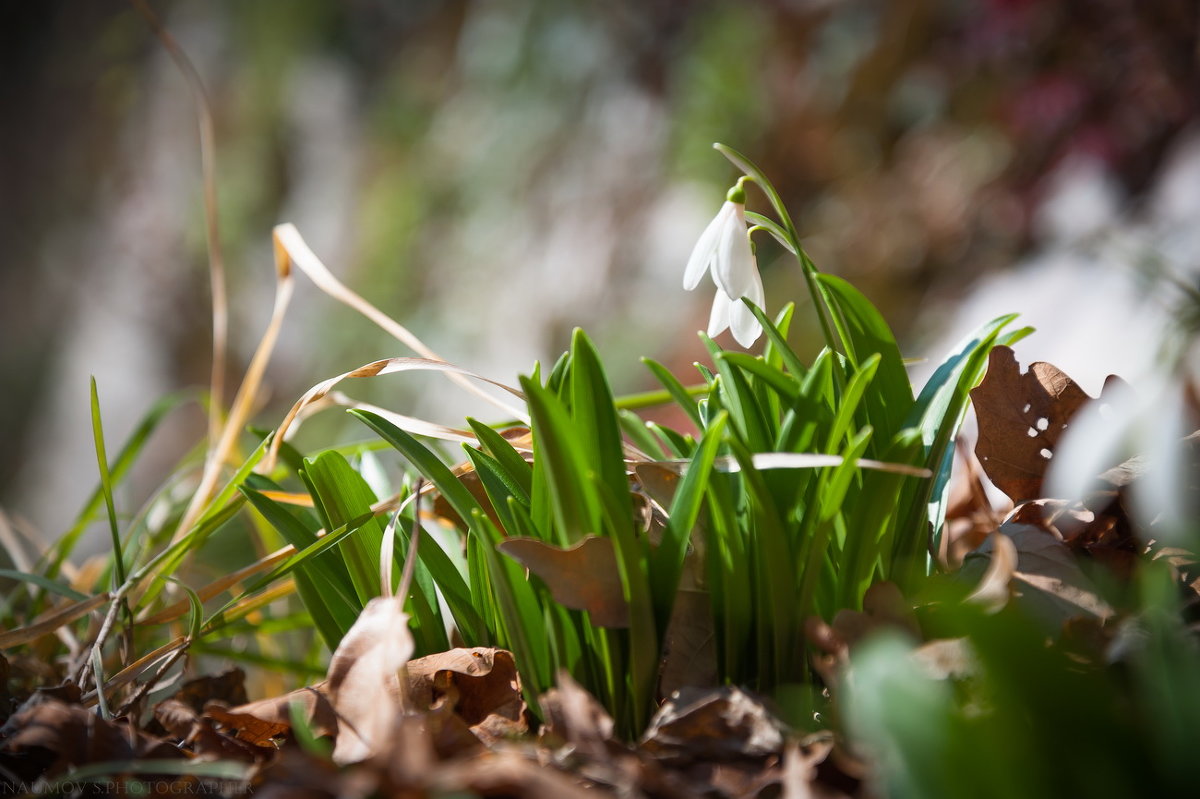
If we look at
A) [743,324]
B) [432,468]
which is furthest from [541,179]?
[432,468]

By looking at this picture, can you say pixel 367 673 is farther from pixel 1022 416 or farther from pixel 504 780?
pixel 1022 416

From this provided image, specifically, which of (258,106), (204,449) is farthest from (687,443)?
(258,106)

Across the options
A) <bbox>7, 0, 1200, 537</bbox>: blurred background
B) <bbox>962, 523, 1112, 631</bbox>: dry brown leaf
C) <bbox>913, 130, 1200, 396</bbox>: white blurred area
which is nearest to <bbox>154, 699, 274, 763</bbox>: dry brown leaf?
<bbox>962, 523, 1112, 631</bbox>: dry brown leaf

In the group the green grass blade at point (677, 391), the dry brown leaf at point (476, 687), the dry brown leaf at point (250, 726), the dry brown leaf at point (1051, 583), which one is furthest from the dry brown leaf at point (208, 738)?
the dry brown leaf at point (1051, 583)

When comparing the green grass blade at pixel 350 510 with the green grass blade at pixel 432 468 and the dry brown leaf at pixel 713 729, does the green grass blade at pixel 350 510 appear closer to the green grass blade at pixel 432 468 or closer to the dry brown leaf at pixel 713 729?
the green grass blade at pixel 432 468

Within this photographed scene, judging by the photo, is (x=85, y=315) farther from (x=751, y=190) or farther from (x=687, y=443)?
(x=687, y=443)

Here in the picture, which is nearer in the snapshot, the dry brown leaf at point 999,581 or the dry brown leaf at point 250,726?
the dry brown leaf at point 999,581

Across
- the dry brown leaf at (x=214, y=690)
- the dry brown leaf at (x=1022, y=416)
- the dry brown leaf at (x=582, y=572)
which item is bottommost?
the dry brown leaf at (x=214, y=690)
